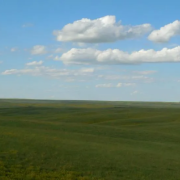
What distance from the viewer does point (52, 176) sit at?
2028cm

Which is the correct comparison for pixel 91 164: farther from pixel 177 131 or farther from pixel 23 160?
pixel 177 131

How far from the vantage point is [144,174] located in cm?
2291

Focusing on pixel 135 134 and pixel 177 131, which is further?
pixel 177 131

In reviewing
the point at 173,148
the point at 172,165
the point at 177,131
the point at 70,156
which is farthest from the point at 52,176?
the point at 177,131

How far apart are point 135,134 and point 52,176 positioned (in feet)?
87.8

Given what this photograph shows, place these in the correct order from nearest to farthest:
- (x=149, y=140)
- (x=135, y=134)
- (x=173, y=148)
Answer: (x=173, y=148) → (x=149, y=140) → (x=135, y=134)

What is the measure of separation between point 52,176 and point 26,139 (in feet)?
A: 40.2

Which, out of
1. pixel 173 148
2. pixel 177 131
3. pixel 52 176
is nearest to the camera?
pixel 52 176

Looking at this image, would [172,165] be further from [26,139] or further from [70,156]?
[26,139]

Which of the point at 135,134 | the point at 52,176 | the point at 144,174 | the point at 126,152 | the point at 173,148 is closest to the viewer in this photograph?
the point at 52,176

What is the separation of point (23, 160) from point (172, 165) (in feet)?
36.2

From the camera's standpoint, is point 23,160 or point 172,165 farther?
point 172,165

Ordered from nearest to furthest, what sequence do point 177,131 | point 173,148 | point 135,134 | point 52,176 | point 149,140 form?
1. point 52,176
2. point 173,148
3. point 149,140
4. point 135,134
5. point 177,131

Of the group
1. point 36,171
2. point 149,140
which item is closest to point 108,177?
point 36,171
